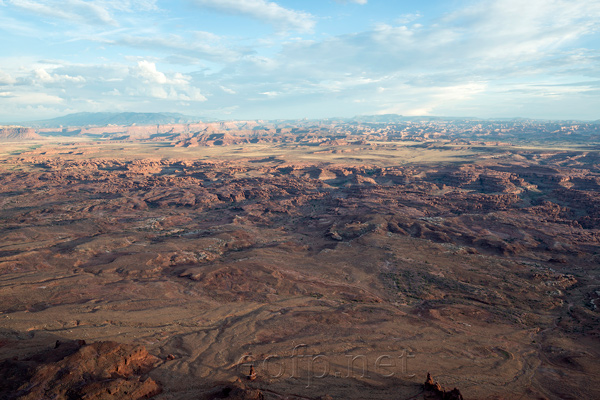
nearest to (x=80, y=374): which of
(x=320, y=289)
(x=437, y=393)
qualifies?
(x=437, y=393)

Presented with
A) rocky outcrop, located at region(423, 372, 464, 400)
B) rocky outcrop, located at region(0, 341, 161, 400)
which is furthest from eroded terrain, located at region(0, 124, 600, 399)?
rocky outcrop, located at region(0, 341, 161, 400)

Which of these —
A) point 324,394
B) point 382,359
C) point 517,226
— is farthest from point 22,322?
point 517,226

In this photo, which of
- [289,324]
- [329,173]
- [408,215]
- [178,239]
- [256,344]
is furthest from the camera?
[329,173]

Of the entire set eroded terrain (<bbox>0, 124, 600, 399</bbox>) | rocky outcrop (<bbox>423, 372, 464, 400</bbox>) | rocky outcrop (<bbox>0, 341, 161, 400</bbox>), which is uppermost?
rocky outcrop (<bbox>0, 341, 161, 400</bbox>)

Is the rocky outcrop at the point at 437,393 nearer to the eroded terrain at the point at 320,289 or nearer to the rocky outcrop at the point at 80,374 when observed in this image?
the eroded terrain at the point at 320,289

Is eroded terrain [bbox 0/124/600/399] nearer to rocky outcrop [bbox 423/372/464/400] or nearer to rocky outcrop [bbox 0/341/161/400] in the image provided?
rocky outcrop [bbox 423/372/464/400]

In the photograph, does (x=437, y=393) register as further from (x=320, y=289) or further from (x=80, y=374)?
(x=80, y=374)

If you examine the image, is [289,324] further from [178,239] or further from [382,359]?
[178,239]

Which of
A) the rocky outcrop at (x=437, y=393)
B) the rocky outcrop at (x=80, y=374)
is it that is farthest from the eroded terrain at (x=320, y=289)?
the rocky outcrop at (x=80, y=374)
